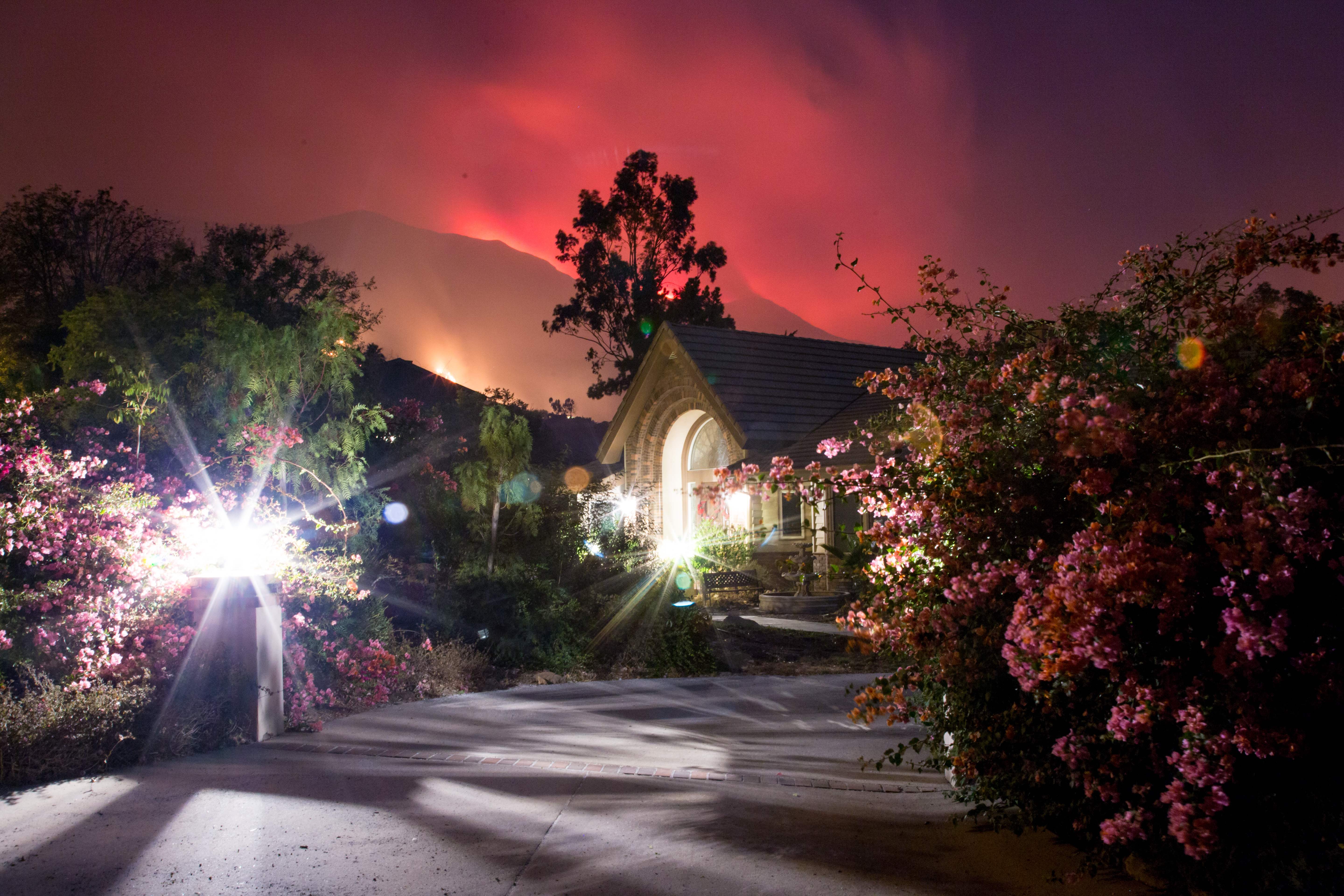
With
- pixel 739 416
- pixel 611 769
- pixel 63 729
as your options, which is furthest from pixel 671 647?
pixel 739 416

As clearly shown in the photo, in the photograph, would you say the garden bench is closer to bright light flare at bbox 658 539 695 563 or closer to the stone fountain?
bright light flare at bbox 658 539 695 563

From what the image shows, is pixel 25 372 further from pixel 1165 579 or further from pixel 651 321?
pixel 651 321

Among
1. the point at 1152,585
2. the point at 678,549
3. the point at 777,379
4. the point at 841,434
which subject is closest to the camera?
the point at 1152,585

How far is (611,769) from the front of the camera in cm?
601

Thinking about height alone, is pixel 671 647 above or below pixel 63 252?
below

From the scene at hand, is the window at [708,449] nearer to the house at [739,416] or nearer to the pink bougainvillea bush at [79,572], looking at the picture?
the house at [739,416]

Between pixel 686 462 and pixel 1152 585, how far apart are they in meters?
21.0

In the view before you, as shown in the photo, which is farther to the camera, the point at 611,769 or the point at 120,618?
Answer: the point at 120,618

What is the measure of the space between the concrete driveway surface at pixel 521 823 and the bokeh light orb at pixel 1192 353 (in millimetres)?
2233

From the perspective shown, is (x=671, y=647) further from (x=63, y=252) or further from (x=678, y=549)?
(x=63, y=252)

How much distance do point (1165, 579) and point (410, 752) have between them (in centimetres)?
514

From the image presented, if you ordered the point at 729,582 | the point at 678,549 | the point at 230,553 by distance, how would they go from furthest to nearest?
the point at 678,549 → the point at 729,582 → the point at 230,553

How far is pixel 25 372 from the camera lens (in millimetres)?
17016

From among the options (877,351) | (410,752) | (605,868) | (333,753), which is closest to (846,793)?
(605,868)
